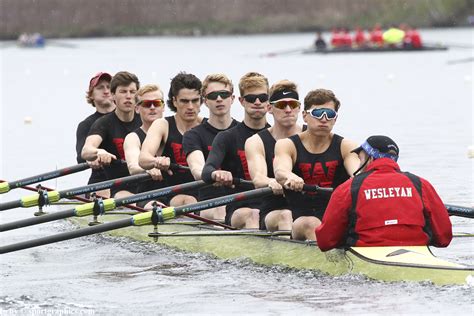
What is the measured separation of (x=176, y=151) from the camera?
37.4 feet

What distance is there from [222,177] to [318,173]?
91 centimetres

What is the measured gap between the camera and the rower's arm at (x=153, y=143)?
1113cm

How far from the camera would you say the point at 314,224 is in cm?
912

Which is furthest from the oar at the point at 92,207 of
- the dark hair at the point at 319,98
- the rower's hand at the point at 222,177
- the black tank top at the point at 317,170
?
the dark hair at the point at 319,98

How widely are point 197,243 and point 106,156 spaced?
78.9 inches

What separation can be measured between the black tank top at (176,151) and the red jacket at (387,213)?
10.9 feet

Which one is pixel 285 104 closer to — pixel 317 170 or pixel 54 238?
pixel 317 170

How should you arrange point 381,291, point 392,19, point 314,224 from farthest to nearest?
point 392,19, point 314,224, point 381,291

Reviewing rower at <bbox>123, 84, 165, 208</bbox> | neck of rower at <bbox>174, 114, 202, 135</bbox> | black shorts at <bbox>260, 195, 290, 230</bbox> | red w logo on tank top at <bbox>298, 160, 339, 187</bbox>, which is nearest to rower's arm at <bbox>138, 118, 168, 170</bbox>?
neck of rower at <bbox>174, 114, 202, 135</bbox>

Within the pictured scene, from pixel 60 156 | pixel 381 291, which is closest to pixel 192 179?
pixel 381 291

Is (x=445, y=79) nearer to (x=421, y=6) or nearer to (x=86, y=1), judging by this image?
(x=421, y=6)

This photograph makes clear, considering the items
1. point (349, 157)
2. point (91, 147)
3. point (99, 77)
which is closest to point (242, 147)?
point (349, 157)

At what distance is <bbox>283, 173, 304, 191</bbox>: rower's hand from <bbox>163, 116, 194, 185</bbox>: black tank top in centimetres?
242

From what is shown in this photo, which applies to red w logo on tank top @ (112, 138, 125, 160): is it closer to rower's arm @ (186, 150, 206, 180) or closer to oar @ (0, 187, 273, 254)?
rower's arm @ (186, 150, 206, 180)
